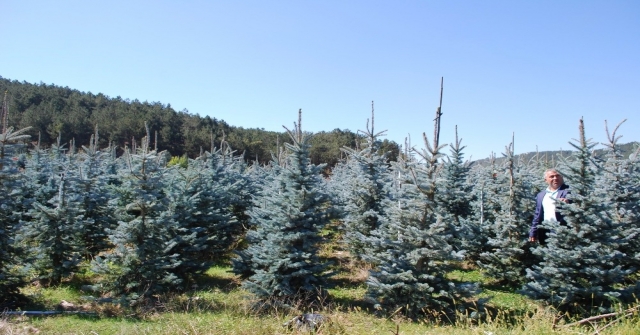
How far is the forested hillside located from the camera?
41.3m

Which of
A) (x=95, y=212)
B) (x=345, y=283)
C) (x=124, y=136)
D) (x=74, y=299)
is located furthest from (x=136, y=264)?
(x=124, y=136)

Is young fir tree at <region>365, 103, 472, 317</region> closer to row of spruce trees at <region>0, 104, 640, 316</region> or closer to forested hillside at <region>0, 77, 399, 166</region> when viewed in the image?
row of spruce trees at <region>0, 104, 640, 316</region>

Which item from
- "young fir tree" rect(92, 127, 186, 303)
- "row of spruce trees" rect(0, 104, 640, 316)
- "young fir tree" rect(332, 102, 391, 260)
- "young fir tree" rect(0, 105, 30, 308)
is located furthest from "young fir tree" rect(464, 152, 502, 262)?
"young fir tree" rect(0, 105, 30, 308)

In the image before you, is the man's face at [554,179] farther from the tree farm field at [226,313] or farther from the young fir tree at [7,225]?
the young fir tree at [7,225]

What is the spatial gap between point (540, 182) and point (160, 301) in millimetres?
10320

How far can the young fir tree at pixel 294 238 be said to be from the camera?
7734 millimetres

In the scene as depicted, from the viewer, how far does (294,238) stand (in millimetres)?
7707

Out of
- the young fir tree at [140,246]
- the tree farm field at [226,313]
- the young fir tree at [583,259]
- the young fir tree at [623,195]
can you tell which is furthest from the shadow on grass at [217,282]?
the young fir tree at [623,195]

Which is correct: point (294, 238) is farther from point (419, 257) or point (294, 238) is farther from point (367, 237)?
point (419, 257)

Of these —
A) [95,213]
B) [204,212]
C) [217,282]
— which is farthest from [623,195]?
[95,213]

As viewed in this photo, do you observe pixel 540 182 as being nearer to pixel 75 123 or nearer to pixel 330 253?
pixel 330 253

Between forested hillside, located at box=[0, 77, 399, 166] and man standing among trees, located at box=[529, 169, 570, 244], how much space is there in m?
34.0

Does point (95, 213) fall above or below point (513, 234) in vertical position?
above

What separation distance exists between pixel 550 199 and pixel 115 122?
159 ft
